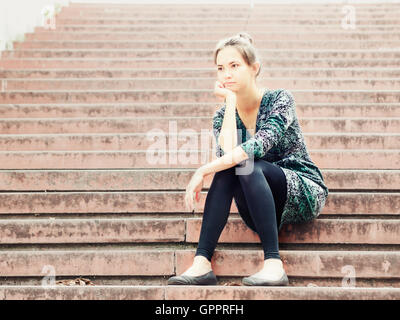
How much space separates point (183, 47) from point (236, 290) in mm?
3713

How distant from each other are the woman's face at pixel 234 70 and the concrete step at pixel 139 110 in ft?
4.73

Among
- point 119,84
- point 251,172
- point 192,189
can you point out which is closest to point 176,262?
point 192,189

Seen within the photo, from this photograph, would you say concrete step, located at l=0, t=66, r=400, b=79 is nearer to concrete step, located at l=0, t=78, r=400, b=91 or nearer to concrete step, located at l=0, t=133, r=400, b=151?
concrete step, located at l=0, t=78, r=400, b=91

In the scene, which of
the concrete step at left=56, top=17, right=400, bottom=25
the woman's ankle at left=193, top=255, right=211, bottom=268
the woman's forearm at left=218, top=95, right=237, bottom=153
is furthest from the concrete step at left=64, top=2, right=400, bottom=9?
the woman's ankle at left=193, top=255, right=211, bottom=268

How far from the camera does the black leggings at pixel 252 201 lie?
206cm

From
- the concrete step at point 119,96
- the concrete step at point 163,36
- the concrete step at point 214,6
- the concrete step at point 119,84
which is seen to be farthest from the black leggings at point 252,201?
the concrete step at point 214,6

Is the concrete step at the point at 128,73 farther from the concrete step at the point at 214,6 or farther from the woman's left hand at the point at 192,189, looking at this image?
the woman's left hand at the point at 192,189

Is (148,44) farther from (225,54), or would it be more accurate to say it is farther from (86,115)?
(225,54)

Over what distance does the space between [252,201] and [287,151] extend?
0.41m

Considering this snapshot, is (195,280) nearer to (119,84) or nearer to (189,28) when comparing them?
(119,84)

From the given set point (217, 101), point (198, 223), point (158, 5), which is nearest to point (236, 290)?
point (198, 223)

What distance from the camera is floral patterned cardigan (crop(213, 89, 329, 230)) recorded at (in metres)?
2.17

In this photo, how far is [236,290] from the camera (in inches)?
77.4

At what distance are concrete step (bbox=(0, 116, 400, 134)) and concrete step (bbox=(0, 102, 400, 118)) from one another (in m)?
0.18
